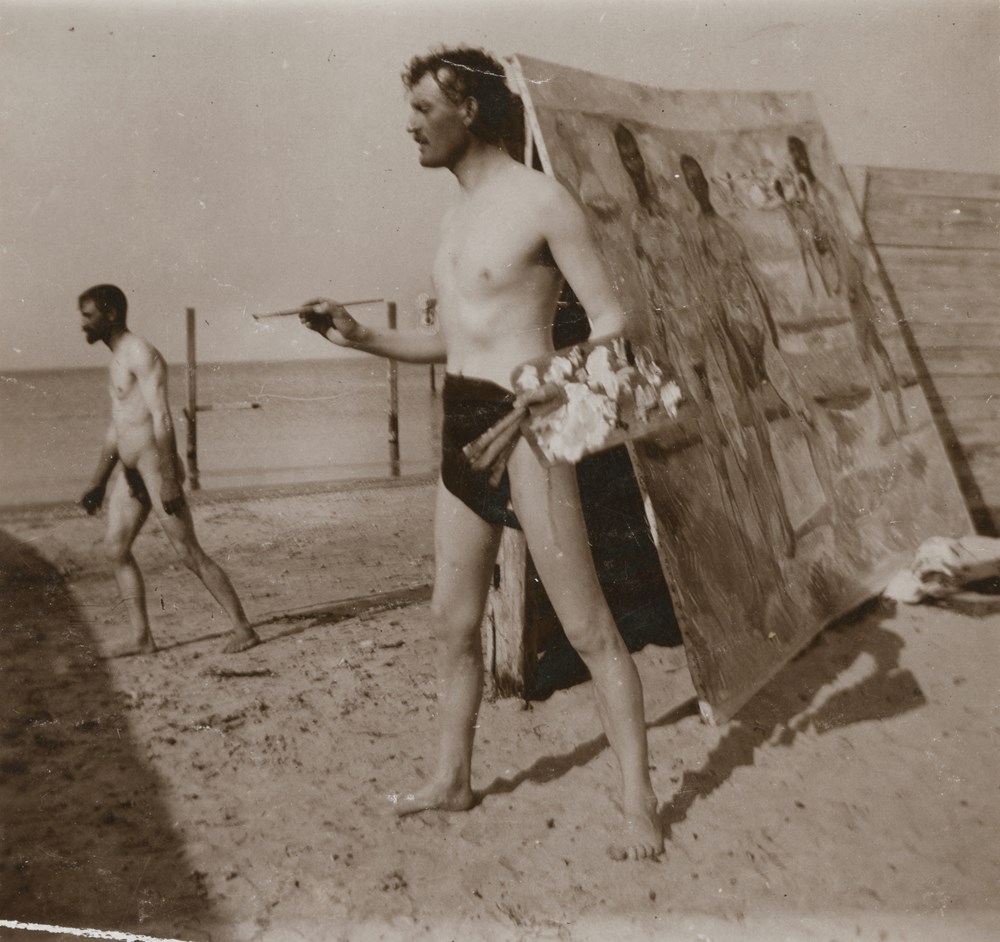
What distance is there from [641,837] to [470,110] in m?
2.12

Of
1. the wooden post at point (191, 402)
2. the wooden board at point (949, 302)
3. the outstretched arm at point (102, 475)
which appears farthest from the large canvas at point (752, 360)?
the wooden post at point (191, 402)

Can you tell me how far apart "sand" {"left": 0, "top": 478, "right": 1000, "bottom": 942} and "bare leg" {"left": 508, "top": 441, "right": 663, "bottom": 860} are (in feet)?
0.82

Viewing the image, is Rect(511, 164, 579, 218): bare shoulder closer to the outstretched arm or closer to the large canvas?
the large canvas

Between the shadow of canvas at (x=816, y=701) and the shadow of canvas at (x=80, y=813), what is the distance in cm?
152

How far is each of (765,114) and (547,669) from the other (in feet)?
10.5

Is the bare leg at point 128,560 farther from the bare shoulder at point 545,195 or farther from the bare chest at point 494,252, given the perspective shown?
the bare shoulder at point 545,195

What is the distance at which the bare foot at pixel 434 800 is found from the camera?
10.1ft

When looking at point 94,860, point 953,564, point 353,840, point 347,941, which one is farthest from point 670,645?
point 94,860

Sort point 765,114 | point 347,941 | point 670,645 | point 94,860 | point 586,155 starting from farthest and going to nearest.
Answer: point 765,114
point 670,645
point 586,155
point 94,860
point 347,941

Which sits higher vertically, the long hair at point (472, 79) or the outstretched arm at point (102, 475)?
the long hair at point (472, 79)

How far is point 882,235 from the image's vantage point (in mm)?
5668

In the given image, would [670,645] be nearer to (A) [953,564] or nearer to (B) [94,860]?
(A) [953,564]

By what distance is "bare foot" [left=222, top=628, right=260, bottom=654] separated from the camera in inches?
186

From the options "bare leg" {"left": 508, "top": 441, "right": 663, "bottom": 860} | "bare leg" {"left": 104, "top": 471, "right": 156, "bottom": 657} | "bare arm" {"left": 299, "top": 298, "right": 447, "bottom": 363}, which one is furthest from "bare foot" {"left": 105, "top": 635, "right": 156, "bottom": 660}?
"bare leg" {"left": 508, "top": 441, "right": 663, "bottom": 860}
